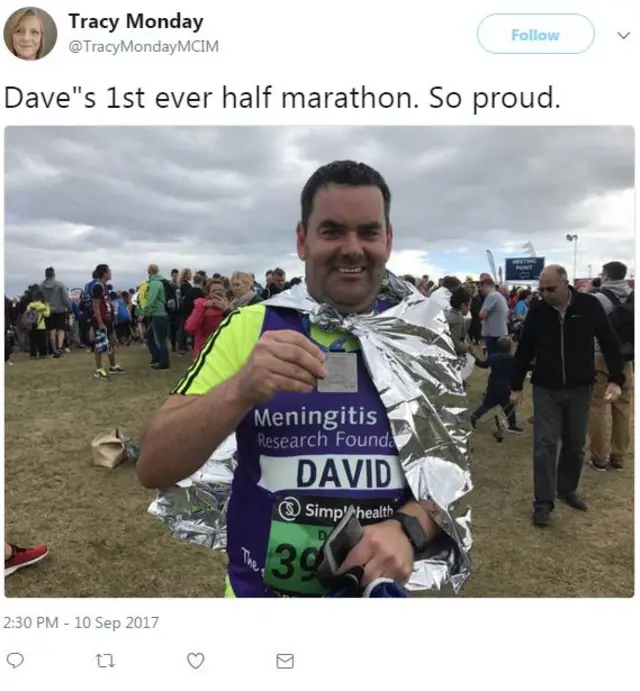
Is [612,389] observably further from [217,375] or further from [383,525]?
[217,375]

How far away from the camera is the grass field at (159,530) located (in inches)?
59.6

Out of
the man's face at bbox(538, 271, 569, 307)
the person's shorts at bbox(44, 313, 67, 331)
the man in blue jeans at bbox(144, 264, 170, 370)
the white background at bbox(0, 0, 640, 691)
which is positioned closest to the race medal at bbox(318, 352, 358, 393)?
the white background at bbox(0, 0, 640, 691)

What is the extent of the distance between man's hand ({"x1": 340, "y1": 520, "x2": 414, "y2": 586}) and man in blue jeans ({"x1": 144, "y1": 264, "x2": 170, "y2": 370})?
12.7ft

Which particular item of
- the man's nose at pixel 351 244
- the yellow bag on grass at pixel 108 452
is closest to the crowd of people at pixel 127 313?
the yellow bag on grass at pixel 108 452

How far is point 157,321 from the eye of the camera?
478 centimetres

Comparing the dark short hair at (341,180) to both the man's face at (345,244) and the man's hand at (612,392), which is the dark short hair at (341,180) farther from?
the man's hand at (612,392)

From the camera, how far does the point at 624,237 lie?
90 centimetres
